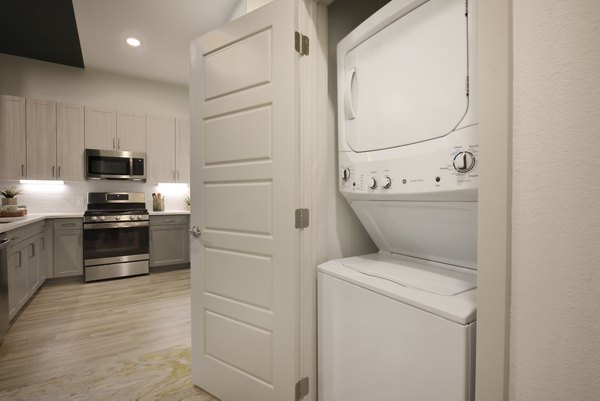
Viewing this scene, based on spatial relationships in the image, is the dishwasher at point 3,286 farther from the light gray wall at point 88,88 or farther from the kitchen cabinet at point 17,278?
the light gray wall at point 88,88

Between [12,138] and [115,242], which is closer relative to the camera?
[12,138]

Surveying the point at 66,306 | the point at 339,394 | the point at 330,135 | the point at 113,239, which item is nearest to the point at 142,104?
the point at 113,239

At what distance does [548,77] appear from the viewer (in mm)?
616

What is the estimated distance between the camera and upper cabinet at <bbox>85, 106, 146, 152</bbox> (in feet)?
13.8

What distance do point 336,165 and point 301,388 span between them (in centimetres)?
111

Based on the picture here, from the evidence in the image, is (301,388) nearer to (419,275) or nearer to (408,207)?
(419,275)

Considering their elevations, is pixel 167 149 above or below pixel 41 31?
below

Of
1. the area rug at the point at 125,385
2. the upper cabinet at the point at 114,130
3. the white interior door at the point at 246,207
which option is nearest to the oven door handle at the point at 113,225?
the upper cabinet at the point at 114,130

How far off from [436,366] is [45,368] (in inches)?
98.6

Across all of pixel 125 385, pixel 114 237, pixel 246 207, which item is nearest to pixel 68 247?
pixel 114 237

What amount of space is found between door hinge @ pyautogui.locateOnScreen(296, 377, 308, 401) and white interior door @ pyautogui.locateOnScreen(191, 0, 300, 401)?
0.11ft

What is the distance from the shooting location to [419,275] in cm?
113

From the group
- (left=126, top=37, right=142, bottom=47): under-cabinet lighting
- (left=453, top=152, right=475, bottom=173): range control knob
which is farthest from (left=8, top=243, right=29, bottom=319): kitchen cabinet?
(left=453, top=152, right=475, bottom=173): range control knob

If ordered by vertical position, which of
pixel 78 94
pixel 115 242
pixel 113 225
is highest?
pixel 78 94
